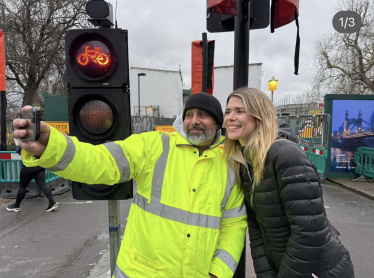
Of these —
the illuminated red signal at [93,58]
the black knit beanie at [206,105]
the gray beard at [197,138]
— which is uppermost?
the illuminated red signal at [93,58]

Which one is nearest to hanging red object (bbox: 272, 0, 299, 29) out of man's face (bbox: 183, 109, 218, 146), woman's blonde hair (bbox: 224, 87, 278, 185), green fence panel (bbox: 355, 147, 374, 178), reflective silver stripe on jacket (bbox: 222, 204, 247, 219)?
woman's blonde hair (bbox: 224, 87, 278, 185)

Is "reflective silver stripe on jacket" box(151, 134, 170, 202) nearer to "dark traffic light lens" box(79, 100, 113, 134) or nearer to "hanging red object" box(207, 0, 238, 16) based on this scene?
"dark traffic light lens" box(79, 100, 113, 134)

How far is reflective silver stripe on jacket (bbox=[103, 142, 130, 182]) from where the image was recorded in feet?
5.40

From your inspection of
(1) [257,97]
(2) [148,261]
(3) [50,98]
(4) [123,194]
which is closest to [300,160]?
(1) [257,97]

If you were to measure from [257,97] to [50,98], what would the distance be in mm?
8542

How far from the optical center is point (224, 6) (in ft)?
6.28

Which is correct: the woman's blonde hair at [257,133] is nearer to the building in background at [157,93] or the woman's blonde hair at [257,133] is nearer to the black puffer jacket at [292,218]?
the black puffer jacket at [292,218]

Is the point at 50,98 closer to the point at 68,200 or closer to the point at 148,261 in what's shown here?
the point at 68,200

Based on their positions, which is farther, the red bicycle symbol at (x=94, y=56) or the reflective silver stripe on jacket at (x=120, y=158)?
the red bicycle symbol at (x=94, y=56)

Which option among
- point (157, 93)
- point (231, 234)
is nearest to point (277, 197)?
point (231, 234)

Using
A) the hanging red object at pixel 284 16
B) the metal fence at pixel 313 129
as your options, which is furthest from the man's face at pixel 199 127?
the metal fence at pixel 313 129

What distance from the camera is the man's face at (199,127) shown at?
180 centimetres

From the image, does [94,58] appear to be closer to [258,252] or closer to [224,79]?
[258,252]

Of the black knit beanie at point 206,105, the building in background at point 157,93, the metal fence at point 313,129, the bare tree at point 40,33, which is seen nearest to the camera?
the black knit beanie at point 206,105
